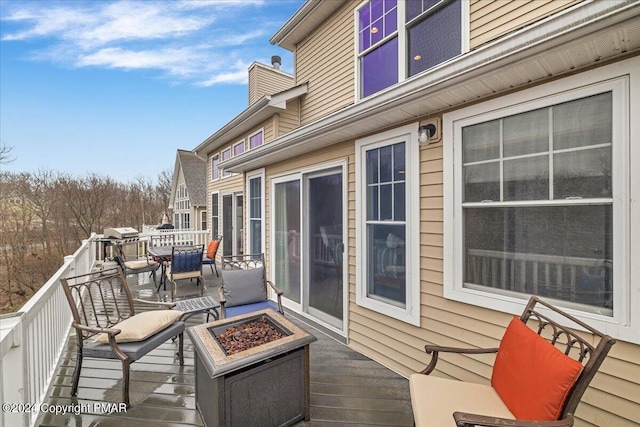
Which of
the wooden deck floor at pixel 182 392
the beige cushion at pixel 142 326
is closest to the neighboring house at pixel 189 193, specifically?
the wooden deck floor at pixel 182 392

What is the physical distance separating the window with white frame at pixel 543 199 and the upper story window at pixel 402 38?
5.63 feet

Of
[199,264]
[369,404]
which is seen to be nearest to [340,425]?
[369,404]

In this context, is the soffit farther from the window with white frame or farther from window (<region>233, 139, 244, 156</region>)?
window (<region>233, 139, 244, 156</region>)

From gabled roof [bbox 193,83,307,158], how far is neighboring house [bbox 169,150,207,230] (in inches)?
145

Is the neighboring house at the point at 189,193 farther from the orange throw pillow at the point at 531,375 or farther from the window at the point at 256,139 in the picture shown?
the orange throw pillow at the point at 531,375

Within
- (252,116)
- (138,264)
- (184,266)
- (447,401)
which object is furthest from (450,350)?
(252,116)

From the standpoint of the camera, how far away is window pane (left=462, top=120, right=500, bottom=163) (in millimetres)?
2289

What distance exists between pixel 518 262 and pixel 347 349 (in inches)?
83.7

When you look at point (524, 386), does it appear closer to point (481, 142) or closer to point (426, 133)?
point (481, 142)

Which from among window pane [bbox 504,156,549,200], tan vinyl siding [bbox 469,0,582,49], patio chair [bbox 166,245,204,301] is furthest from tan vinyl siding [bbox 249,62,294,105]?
window pane [bbox 504,156,549,200]

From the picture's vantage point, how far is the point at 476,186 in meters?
2.41

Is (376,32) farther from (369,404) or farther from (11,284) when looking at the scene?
(11,284)

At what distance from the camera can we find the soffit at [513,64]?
1.47 metres

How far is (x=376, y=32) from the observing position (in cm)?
445
